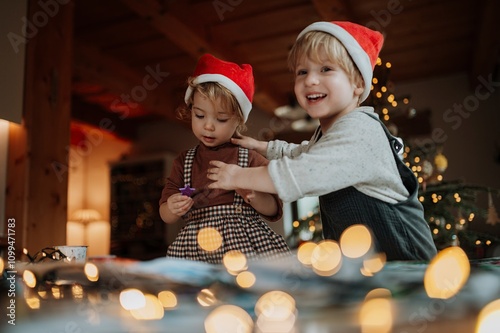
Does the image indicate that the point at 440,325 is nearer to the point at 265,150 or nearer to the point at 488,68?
the point at 265,150

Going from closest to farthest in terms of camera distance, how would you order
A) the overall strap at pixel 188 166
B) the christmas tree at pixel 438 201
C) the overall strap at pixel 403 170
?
the overall strap at pixel 403 170 → the overall strap at pixel 188 166 → the christmas tree at pixel 438 201

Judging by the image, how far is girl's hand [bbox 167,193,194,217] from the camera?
982 millimetres

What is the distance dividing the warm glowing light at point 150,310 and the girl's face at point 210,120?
599 millimetres

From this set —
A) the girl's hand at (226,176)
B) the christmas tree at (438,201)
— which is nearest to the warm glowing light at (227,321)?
the girl's hand at (226,176)

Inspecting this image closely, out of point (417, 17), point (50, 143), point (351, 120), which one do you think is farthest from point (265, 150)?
point (417, 17)

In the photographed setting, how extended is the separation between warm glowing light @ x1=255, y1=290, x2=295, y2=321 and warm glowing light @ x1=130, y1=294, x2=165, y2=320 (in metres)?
0.09

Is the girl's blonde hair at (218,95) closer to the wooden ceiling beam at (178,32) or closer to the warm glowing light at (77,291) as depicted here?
the warm glowing light at (77,291)

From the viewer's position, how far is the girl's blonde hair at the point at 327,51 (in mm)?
893

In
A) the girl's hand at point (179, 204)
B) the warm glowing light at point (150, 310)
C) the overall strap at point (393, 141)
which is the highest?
the overall strap at point (393, 141)

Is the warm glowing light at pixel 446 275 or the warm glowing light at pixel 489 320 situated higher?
the warm glowing light at pixel 446 275

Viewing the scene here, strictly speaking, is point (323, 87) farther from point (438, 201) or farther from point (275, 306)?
point (438, 201)

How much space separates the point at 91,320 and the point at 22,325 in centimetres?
6

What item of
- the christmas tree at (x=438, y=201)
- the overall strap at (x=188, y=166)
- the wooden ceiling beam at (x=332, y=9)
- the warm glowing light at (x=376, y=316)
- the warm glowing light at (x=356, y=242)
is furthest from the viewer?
the wooden ceiling beam at (x=332, y=9)

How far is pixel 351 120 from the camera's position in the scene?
817 mm
